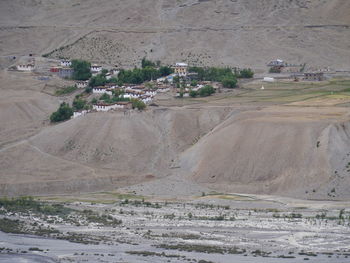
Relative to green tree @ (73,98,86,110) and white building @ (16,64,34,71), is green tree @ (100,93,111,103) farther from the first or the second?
white building @ (16,64,34,71)

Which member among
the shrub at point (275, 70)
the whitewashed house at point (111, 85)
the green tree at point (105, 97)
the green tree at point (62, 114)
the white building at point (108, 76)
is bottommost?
the green tree at point (62, 114)

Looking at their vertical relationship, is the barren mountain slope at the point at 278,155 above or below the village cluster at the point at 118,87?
below

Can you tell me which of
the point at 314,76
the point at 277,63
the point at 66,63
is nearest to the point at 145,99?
the point at 314,76

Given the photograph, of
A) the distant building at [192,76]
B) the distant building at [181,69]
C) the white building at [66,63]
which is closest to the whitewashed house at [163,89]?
the distant building at [192,76]

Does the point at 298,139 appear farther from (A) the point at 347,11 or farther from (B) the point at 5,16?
(B) the point at 5,16

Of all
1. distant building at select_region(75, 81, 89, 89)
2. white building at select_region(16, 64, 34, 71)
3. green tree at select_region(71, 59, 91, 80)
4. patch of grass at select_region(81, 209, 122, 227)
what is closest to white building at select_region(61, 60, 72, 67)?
white building at select_region(16, 64, 34, 71)

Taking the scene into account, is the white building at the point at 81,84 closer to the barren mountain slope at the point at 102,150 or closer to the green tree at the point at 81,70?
the green tree at the point at 81,70
